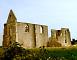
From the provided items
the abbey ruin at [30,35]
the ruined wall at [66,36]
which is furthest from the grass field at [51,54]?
the ruined wall at [66,36]

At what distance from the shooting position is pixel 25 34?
75750mm

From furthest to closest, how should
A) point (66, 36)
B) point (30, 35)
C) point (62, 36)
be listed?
1. point (66, 36)
2. point (62, 36)
3. point (30, 35)

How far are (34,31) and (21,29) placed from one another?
166 inches

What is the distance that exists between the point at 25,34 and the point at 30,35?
7.38ft

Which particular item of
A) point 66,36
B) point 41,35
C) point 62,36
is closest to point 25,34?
point 41,35

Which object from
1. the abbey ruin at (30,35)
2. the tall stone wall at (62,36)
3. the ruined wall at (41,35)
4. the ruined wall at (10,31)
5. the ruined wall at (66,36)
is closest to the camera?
the ruined wall at (10,31)

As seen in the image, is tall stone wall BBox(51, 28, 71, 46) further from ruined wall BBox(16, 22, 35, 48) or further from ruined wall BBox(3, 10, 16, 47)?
ruined wall BBox(3, 10, 16, 47)

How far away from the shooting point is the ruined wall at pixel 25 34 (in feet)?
245

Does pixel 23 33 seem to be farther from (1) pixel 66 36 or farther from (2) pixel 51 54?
(2) pixel 51 54

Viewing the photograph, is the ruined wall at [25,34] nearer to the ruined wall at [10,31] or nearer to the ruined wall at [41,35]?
the ruined wall at [10,31]

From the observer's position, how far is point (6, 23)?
254 ft

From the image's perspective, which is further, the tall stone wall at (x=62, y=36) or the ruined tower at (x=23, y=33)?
the tall stone wall at (x=62, y=36)

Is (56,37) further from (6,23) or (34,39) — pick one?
(6,23)

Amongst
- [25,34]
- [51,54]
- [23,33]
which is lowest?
[51,54]
